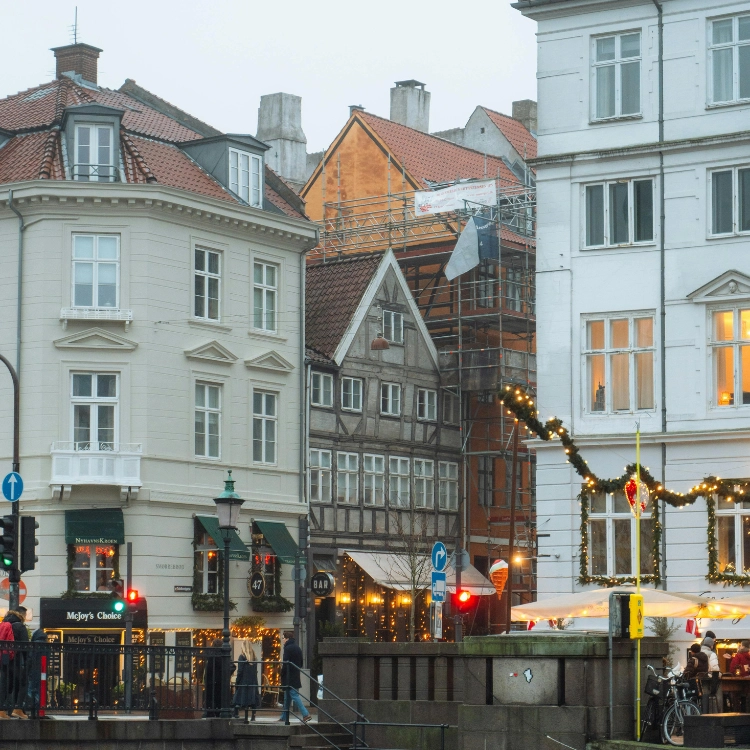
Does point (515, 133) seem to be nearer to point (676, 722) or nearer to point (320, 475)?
point (320, 475)

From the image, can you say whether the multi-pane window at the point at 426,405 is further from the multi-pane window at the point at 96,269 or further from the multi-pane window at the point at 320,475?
the multi-pane window at the point at 96,269

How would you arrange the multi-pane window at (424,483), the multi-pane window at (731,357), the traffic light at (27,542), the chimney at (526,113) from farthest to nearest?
the chimney at (526,113)
the multi-pane window at (424,483)
the multi-pane window at (731,357)
the traffic light at (27,542)

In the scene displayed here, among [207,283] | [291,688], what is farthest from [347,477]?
[291,688]

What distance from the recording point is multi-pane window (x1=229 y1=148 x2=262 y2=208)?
170ft

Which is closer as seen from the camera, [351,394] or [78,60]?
[78,60]

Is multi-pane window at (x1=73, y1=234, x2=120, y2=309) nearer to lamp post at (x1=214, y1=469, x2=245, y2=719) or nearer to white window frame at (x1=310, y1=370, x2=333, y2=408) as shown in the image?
white window frame at (x1=310, y1=370, x2=333, y2=408)

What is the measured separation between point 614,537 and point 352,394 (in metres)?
21.2

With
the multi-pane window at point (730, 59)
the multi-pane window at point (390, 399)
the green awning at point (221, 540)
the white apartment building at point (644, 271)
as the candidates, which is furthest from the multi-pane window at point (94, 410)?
the multi-pane window at point (730, 59)

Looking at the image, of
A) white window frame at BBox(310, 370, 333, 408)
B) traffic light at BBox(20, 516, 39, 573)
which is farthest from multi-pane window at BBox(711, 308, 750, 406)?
white window frame at BBox(310, 370, 333, 408)

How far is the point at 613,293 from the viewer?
3741cm

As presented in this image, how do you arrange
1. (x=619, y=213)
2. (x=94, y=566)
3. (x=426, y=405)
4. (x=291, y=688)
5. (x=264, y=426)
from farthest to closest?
(x=426, y=405)
(x=264, y=426)
(x=94, y=566)
(x=619, y=213)
(x=291, y=688)

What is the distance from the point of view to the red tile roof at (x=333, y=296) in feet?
188

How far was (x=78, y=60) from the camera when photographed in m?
55.9

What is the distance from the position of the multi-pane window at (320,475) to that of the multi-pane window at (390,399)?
3768 millimetres
